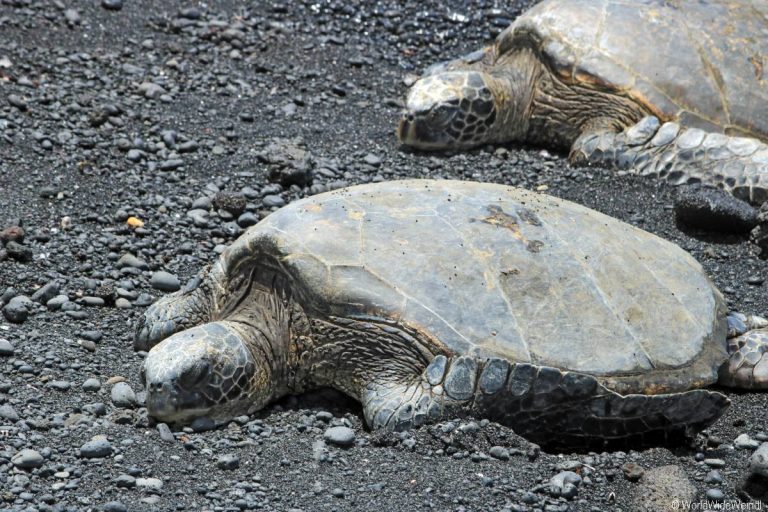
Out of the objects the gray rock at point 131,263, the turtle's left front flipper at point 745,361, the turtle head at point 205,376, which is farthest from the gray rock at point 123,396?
the turtle's left front flipper at point 745,361

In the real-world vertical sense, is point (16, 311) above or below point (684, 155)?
below

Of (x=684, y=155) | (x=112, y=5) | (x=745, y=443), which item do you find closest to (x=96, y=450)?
(x=745, y=443)

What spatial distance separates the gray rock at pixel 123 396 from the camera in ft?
16.1

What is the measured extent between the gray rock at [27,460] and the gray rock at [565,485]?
6.53 feet

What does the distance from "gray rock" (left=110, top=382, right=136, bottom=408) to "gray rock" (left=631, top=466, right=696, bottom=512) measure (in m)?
2.19

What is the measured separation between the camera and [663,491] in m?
4.25

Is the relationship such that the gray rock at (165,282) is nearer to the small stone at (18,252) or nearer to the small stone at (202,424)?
the small stone at (18,252)

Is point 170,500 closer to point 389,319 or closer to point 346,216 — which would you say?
point 389,319

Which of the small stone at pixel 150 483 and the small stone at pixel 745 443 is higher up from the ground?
the small stone at pixel 745 443

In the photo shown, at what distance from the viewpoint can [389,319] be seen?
471 centimetres

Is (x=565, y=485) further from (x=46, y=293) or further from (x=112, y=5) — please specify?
(x=112, y=5)

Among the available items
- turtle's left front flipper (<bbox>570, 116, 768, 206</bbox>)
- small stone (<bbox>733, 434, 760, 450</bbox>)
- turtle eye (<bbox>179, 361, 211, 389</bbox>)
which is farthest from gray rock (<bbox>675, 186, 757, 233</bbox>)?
turtle eye (<bbox>179, 361, 211, 389</bbox>)

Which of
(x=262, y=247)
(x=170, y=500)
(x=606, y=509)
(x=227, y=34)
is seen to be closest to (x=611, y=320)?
(x=606, y=509)

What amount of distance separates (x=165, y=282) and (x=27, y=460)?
6.01 ft
